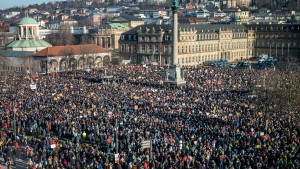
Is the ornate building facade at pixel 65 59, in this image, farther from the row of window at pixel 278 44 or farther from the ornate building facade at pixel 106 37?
the row of window at pixel 278 44

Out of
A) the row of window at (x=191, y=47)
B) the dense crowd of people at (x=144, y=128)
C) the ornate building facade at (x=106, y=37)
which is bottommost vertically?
the dense crowd of people at (x=144, y=128)

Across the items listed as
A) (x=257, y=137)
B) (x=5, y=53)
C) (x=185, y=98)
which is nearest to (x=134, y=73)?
(x=185, y=98)

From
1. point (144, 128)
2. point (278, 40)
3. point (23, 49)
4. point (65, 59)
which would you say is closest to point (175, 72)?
point (144, 128)

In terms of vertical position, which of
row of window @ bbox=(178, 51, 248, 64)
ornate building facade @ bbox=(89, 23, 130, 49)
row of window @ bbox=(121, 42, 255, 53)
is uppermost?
ornate building facade @ bbox=(89, 23, 130, 49)

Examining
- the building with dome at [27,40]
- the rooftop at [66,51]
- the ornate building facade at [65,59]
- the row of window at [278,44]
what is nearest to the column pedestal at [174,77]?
the ornate building facade at [65,59]

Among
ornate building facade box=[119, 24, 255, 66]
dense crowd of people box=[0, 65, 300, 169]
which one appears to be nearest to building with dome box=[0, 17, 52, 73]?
ornate building facade box=[119, 24, 255, 66]

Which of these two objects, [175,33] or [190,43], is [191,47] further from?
[175,33]

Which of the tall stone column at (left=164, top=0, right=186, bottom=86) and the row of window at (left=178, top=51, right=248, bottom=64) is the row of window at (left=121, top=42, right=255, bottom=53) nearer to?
the row of window at (left=178, top=51, right=248, bottom=64)
